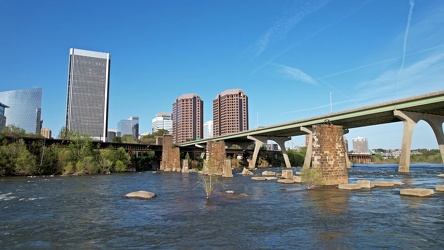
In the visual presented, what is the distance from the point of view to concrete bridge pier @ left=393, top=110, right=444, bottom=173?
61000 millimetres

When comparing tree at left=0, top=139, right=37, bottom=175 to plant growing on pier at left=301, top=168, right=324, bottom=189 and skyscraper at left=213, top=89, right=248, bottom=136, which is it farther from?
skyscraper at left=213, top=89, right=248, bottom=136

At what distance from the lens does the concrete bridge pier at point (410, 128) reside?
200 ft

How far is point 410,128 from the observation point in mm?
61031

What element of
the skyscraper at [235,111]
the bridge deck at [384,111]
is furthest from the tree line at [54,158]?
the skyscraper at [235,111]

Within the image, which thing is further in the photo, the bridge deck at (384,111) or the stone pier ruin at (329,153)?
the bridge deck at (384,111)

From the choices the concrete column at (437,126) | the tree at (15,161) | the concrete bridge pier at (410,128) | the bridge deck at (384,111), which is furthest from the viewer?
the tree at (15,161)

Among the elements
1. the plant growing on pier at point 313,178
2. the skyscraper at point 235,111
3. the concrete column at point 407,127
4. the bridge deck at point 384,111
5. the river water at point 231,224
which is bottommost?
the river water at point 231,224

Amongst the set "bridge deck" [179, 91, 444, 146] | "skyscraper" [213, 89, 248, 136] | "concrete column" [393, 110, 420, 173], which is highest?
"skyscraper" [213, 89, 248, 136]

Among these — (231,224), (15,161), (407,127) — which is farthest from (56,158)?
(407,127)

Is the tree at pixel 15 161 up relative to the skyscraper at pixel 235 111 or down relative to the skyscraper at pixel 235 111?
down

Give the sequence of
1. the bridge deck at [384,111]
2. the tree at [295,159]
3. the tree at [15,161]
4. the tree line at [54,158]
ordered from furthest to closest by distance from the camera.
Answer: the tree at [295,159] → the tree line at [54,158] → the tree at [15,161] → the bridge deck at [384,111]

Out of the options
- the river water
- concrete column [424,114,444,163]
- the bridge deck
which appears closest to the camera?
the river water

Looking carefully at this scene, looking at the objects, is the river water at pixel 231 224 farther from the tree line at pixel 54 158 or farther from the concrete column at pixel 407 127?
the tree line at pixel 54 158

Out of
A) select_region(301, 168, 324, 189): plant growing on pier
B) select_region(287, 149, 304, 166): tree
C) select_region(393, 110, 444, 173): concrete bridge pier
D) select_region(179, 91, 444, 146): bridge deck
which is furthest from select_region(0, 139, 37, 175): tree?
select_region(287, 149, 304, 166): tree
